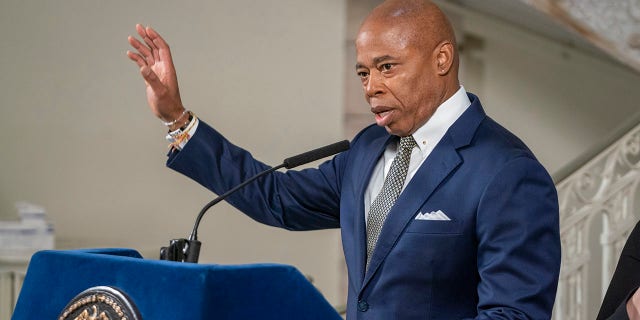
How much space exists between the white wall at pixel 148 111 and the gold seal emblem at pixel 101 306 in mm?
3554

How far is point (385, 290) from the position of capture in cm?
177

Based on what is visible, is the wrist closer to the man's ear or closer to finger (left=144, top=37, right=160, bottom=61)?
finger (left=144, top=37, right=160, bottom=61)

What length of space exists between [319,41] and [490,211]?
359cm

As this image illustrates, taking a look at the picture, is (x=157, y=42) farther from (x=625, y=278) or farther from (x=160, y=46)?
(x=625, y=278)

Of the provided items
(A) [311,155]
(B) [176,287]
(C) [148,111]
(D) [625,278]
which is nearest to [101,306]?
(B) [176,287]

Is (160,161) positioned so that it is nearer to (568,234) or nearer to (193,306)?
(568,234)

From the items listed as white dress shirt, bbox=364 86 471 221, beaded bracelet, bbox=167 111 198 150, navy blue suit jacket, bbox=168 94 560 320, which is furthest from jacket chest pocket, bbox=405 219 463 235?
beaded bracelet, bbox=167 111 198 150

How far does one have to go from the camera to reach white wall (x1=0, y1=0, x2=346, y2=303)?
195 inches

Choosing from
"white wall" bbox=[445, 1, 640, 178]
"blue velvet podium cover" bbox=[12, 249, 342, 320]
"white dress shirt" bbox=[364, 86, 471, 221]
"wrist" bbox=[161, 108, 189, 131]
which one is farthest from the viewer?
"white wall" bbox=[445, 1, 640, 178]

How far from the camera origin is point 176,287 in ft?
4.30

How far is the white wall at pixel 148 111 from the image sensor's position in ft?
16.2

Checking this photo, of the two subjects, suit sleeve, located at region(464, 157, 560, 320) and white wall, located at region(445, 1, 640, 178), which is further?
white wall, located at region(445, 1, 640, 178)

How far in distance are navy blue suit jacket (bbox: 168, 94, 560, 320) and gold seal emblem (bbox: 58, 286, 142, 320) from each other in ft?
1.83

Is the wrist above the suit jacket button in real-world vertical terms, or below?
above
